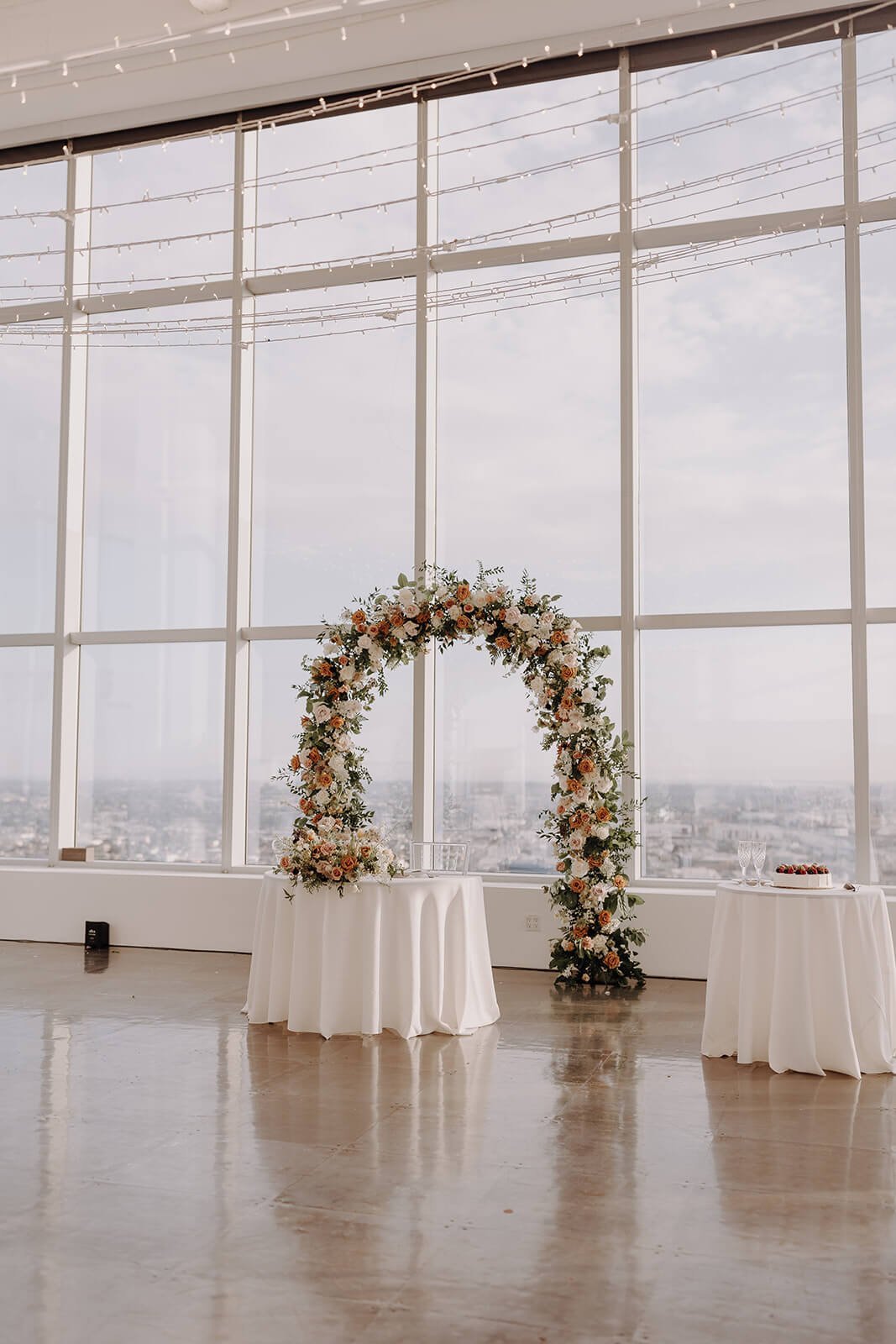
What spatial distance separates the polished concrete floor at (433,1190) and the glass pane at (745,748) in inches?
87.0

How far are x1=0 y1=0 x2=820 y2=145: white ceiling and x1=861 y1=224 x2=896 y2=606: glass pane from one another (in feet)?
5.39

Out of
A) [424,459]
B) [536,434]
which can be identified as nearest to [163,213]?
[424,459]

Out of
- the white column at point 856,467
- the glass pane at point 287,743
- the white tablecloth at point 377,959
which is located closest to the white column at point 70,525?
the glass pane at point 287,743

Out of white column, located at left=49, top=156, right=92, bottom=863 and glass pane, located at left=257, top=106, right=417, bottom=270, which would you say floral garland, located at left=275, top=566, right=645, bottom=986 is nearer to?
white column, located at left=49, top=156, right=92, bottom=863

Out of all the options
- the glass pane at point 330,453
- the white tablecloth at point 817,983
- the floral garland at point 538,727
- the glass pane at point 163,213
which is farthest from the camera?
the glass pane at point 163,213

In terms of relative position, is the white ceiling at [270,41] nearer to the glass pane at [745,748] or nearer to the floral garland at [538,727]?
the floral garland at [538,727]

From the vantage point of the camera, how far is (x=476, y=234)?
873 cm

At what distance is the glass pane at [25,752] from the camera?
943cm

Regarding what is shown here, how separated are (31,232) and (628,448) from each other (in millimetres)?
5348

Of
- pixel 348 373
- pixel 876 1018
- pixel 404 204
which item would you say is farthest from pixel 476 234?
pixel 876 1018

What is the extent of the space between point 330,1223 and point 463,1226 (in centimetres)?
37

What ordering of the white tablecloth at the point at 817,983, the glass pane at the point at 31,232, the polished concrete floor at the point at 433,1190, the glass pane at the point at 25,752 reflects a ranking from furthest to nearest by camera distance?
1. the glass pane at the point at 31,232
2. the glass pane at the point at 25,752
3. the white tablecloth at the point at 817,983
4. the polished concrete floor at the point at 433,1190

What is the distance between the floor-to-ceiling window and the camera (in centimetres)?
783

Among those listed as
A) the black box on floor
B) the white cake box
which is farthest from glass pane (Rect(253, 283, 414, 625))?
the white cake box
